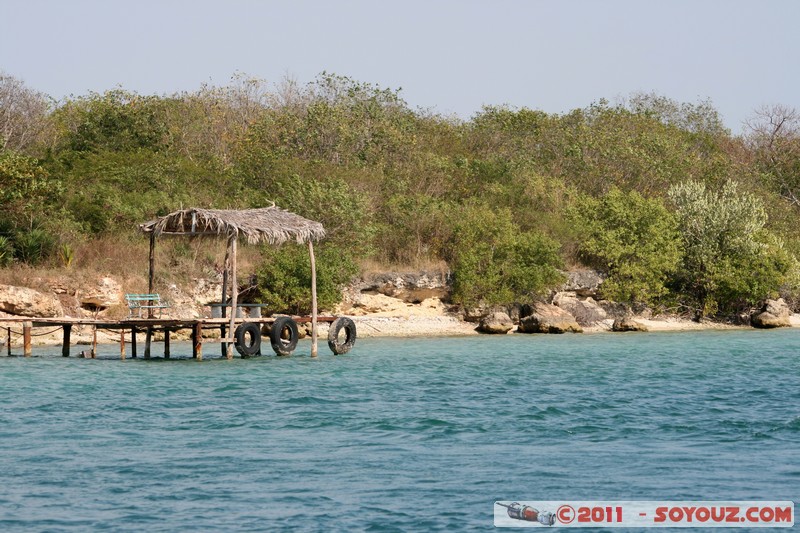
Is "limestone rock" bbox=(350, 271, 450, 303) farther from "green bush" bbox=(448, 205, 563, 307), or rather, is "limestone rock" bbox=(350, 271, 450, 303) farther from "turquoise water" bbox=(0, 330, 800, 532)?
"turquoise water" bbox=(0, 330, 800, 532)

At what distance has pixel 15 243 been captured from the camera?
37.1m

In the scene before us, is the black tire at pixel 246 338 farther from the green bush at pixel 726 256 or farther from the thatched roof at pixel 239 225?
the green bush at pixel 726 256

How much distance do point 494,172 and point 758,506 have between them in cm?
4002

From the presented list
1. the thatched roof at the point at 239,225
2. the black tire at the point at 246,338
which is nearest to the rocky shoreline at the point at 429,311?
the thatched roof at the point at 239,225

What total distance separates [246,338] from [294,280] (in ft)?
30.9

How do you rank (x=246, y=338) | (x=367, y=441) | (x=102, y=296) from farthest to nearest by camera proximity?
(x=102, y=296), (x=246, y=338), (x=367, y=441)

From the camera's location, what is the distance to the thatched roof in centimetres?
2883

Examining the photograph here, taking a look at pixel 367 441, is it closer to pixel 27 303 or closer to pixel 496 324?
pixel 27 303

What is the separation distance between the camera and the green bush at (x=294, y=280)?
38.7 meters

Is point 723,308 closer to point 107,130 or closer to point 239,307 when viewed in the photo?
point 239,307

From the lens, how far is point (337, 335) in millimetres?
31203

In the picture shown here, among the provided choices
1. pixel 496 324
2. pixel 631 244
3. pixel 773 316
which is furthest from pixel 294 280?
pixel 773 316

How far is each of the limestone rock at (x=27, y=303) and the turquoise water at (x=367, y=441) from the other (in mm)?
5441

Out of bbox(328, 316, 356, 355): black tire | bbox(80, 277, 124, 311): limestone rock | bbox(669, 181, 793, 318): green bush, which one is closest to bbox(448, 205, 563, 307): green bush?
bbox(669, 181, 793, 318): green bush
